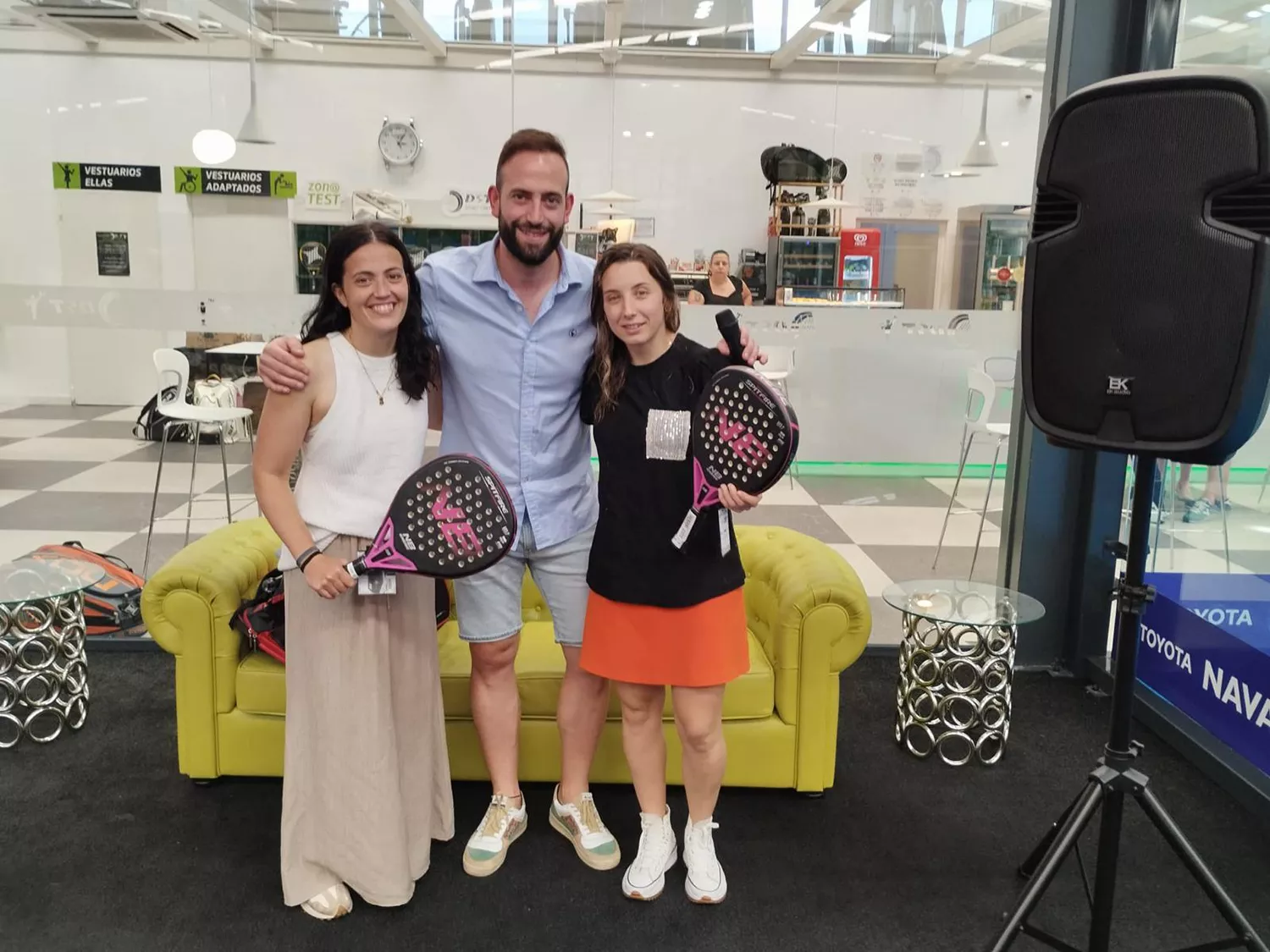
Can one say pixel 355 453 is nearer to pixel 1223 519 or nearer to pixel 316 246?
pixel 316 246

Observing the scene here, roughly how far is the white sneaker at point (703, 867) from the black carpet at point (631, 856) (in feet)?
0.12

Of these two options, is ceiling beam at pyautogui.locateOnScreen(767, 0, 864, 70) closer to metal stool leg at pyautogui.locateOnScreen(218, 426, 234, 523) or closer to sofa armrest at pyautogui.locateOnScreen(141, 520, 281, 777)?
metal stool leg at pyautogui.locateOnScreen(218, 426, 234, 523)

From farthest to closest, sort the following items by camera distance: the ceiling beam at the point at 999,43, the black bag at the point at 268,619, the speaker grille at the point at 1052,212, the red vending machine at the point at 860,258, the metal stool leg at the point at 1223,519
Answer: the red vending machine at the point at 860,258
the ceiling beam at the point at 999,43
the metal stool leg at the point at 1223,519
the black bag at the point at 268,619
the speaker grille at the point at 1052,212

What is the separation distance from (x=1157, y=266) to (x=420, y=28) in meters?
3.34

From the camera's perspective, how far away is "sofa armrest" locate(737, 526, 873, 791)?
95.3 inches

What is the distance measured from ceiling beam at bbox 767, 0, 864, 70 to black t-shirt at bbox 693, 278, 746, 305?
1065 millimetres

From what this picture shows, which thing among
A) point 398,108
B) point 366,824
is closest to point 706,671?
point 366,824

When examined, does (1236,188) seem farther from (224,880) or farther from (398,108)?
(398,108)

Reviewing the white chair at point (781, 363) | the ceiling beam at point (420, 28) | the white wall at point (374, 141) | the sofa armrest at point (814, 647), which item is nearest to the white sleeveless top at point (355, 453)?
the sofa armrest at point (814, 647)

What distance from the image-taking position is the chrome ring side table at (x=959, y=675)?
2.74 meters

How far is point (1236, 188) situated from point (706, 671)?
1.20 meters

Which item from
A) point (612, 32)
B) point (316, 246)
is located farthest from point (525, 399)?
point (612, 32)

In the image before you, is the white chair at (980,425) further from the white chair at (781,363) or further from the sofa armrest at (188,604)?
the sofa armrest at (188,604)

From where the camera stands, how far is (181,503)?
405 centimetres
